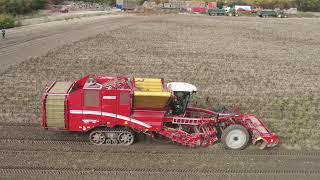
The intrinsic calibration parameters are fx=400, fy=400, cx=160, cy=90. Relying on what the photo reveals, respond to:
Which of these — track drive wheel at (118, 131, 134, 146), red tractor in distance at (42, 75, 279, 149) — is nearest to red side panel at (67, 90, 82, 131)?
red tractor in distance at (42, 75, 279, 149)

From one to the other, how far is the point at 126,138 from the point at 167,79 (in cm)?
852

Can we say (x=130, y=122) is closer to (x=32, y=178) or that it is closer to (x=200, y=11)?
(x=32, y=178)

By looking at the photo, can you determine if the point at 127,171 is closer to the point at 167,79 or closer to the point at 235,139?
the point at 235,139

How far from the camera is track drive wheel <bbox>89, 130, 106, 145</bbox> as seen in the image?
11.5 meters

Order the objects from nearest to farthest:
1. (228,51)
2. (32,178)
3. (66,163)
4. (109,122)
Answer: (32,178) < (66,163) < (109,122) < (228,51)

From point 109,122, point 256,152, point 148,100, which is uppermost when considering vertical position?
point 148,100

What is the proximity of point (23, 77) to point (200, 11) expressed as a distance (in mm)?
59890

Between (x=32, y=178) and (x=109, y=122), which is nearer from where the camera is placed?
(x=32, y=178)

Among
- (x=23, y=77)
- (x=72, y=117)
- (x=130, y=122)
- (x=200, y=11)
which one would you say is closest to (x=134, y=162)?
(x=130, y=122)

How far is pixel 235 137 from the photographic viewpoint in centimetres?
→ 1163

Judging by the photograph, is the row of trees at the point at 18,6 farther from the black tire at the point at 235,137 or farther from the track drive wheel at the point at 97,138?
the black tire at the point at 235,137

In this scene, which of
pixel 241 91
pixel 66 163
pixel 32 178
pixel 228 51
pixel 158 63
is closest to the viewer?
pixel 32 178

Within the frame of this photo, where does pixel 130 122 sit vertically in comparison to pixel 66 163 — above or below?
above

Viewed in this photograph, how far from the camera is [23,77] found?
18.9 meters
